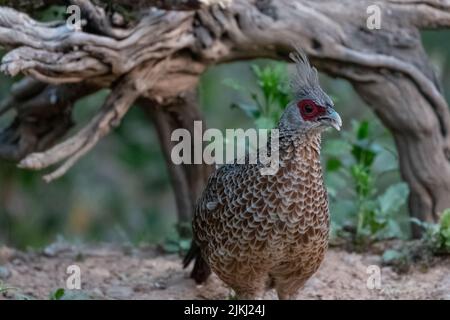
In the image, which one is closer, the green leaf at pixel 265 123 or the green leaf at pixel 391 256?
the green leaf at pixel 391 256

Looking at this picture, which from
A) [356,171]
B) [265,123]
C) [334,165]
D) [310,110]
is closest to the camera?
[310,110]

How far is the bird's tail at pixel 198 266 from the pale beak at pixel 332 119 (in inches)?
58.2

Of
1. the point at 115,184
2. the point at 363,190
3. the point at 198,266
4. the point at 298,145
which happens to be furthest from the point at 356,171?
the point at 115,184

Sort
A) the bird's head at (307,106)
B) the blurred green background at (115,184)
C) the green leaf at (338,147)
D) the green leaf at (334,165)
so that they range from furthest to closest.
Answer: the blurred green background at (115,184) → the green leaf at (334,165) → the green leaf at (338,147) → the bird's head at (307,106)

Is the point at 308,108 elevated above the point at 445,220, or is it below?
above

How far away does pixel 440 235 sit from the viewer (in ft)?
20.6

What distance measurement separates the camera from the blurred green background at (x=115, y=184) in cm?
937

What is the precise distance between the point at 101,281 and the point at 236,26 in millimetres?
2030

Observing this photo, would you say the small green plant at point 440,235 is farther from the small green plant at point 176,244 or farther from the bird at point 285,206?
the small green plant at point 176,244

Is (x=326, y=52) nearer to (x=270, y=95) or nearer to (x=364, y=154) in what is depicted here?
(x=270, y=95)

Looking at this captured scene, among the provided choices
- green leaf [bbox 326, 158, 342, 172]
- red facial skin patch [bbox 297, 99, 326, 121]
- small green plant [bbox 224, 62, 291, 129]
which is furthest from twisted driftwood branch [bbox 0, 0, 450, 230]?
red facial skin patch [bbox 297, 99, 326, 121]

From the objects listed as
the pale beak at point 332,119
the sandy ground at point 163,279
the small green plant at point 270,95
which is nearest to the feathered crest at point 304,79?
the pale beak at point 332,119

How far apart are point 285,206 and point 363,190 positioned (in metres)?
1.72

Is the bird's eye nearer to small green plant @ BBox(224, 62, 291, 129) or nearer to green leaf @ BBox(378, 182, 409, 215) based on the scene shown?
small green plant @ BBox(224, 62, 291, 129)
